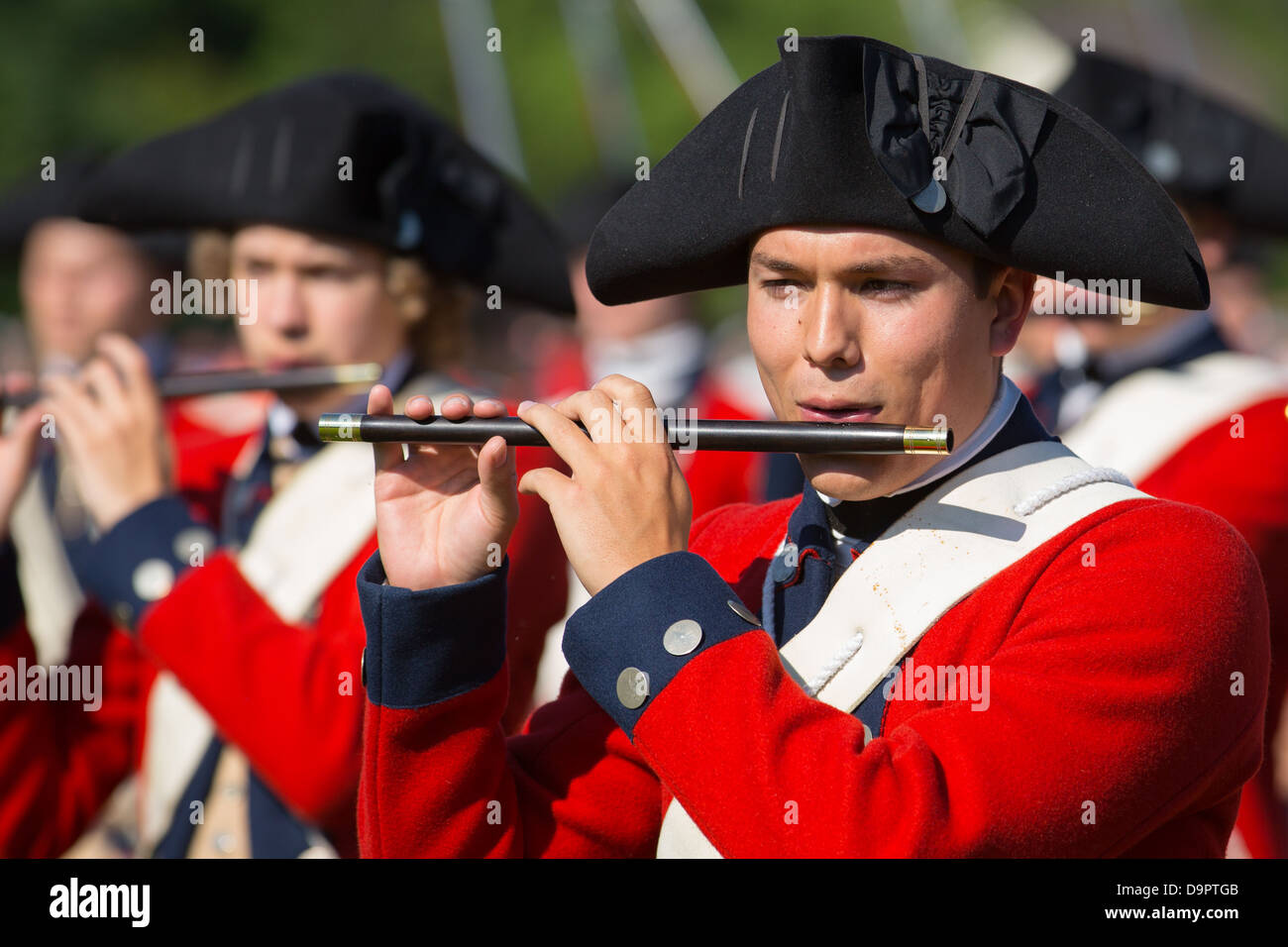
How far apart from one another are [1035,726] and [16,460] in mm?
3248

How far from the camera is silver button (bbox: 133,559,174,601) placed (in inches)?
153

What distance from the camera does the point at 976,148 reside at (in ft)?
8.25

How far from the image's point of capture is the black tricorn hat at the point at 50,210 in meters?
6.67

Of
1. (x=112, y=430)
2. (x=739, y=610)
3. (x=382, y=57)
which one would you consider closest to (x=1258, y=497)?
(x=739, y=610)

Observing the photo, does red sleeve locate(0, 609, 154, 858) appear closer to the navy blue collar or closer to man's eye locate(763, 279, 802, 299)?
the navy blue collar

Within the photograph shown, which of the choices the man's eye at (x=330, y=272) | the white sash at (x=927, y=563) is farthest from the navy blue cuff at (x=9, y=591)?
the white sash at (x=927, y=563)

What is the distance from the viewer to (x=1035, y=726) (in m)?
2.22

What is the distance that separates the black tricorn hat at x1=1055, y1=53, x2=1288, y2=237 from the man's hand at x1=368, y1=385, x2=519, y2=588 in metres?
3.21

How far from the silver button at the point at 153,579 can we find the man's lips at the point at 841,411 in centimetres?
187

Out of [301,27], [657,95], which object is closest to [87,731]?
[657,95]

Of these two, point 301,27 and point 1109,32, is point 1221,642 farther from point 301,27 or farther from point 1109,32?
point 301,27

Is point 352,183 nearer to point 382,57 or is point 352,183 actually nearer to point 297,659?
point 297,659

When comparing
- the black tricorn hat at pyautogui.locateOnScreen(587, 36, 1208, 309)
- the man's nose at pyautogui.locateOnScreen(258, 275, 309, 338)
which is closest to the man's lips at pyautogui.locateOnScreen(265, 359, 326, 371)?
the man's nose at pyautogui.locateOnScreen(258, 275, 309, 338)

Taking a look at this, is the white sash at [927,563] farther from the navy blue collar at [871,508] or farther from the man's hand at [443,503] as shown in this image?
the man's hand at [443,503]
